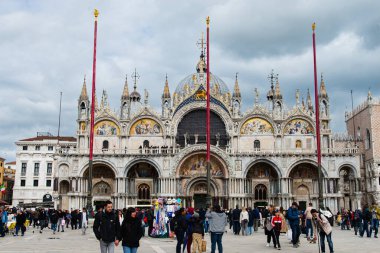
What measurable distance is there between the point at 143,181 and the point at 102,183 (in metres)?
4.81

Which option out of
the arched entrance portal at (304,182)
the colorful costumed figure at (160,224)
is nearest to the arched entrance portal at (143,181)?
the arched entrance portal at (304,182)

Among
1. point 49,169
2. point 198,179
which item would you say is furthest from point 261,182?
point 49,169

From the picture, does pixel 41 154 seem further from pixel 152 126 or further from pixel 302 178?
pixel 302 178

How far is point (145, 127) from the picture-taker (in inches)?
2067

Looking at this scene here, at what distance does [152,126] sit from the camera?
5241cm

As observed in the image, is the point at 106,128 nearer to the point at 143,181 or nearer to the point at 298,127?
the point at 143,181

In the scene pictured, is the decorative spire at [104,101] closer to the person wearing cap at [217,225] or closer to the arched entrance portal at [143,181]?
the arched entrance portal at [143,181]

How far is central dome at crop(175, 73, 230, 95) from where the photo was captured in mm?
53469

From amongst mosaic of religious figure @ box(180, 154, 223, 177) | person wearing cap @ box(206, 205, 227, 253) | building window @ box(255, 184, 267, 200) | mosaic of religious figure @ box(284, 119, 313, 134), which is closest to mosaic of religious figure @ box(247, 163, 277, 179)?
building window @ box(255, 184, 267, 200)

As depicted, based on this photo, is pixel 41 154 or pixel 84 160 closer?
pixel 84 160

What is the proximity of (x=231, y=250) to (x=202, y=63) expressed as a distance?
42.1 m

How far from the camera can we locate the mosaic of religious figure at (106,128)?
172 ft

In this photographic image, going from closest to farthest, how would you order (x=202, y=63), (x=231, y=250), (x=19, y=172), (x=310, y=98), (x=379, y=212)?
(x=231, y=250), (x=379, y=212), (x=310, y=98), (x=202, y=63), (x=19, y=172)

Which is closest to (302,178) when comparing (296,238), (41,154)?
(296,238)
